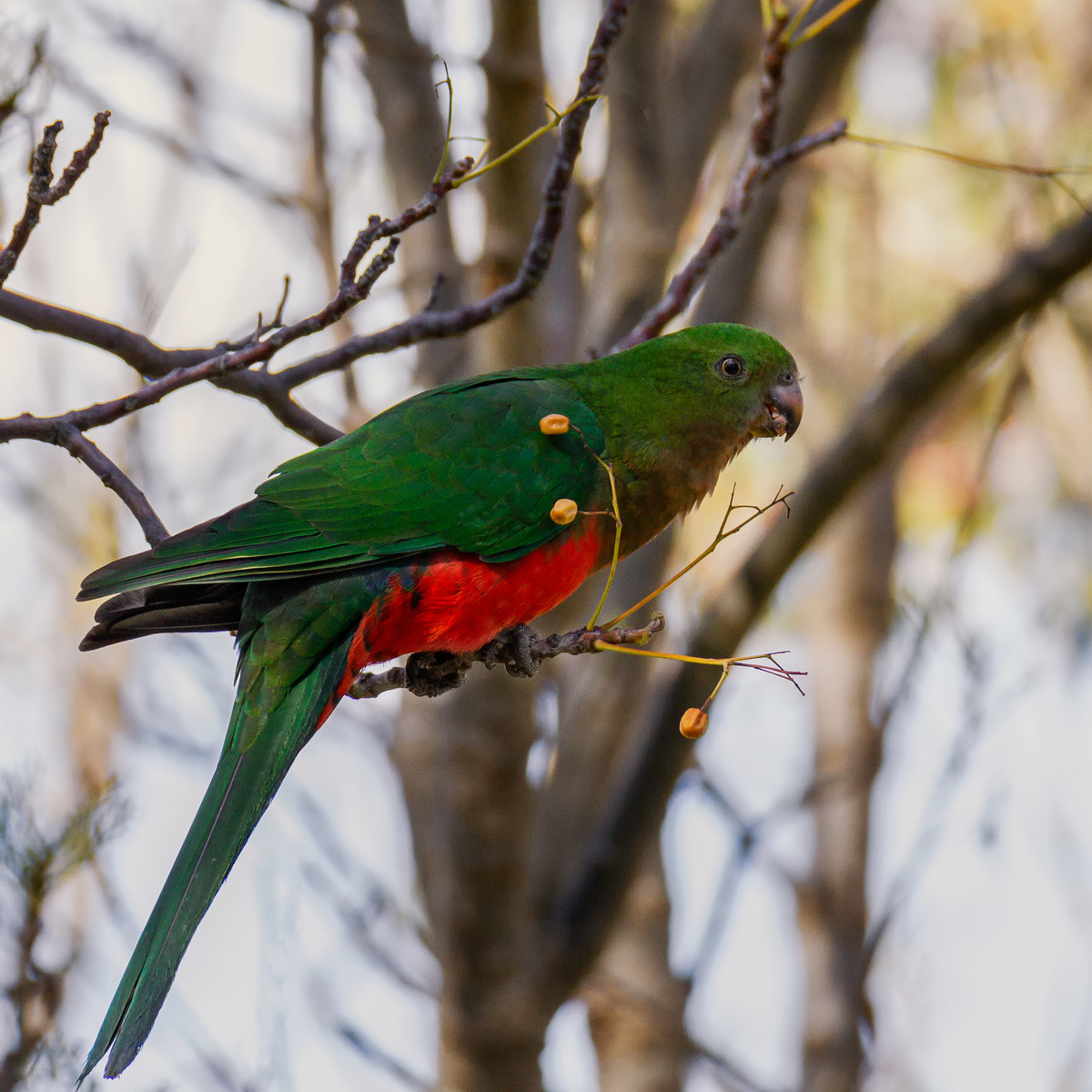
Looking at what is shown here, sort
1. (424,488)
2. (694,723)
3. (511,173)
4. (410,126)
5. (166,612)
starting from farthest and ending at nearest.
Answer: (410,126) < (511,173) < (424,488) < (166,612) < (694,723)

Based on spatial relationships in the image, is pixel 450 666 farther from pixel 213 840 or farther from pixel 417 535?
pixel 213 840

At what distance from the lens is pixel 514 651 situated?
3223mm

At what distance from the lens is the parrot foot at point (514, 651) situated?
319 cm

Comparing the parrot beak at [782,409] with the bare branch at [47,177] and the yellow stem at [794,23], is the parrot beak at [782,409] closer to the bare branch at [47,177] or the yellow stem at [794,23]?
the yellow stem at [794,23]

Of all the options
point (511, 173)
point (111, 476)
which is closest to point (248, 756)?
point (111, 476)

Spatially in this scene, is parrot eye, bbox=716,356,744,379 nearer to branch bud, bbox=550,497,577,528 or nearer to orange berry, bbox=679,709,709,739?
branch bud, bbox=550,497,577,528

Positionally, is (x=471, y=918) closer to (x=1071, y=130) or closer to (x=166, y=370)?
(x=166, y=370)

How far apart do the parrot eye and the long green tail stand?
128 centimetres

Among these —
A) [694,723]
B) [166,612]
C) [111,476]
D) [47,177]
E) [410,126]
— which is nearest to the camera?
[47,177]

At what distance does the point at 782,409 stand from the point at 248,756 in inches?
76.9

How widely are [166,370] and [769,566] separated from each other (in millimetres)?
2415

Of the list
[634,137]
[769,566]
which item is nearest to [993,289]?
[769,566]

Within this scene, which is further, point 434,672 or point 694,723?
point 434,672

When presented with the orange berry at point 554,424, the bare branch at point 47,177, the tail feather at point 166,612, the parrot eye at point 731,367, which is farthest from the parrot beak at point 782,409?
the bare branch at point 47,177
